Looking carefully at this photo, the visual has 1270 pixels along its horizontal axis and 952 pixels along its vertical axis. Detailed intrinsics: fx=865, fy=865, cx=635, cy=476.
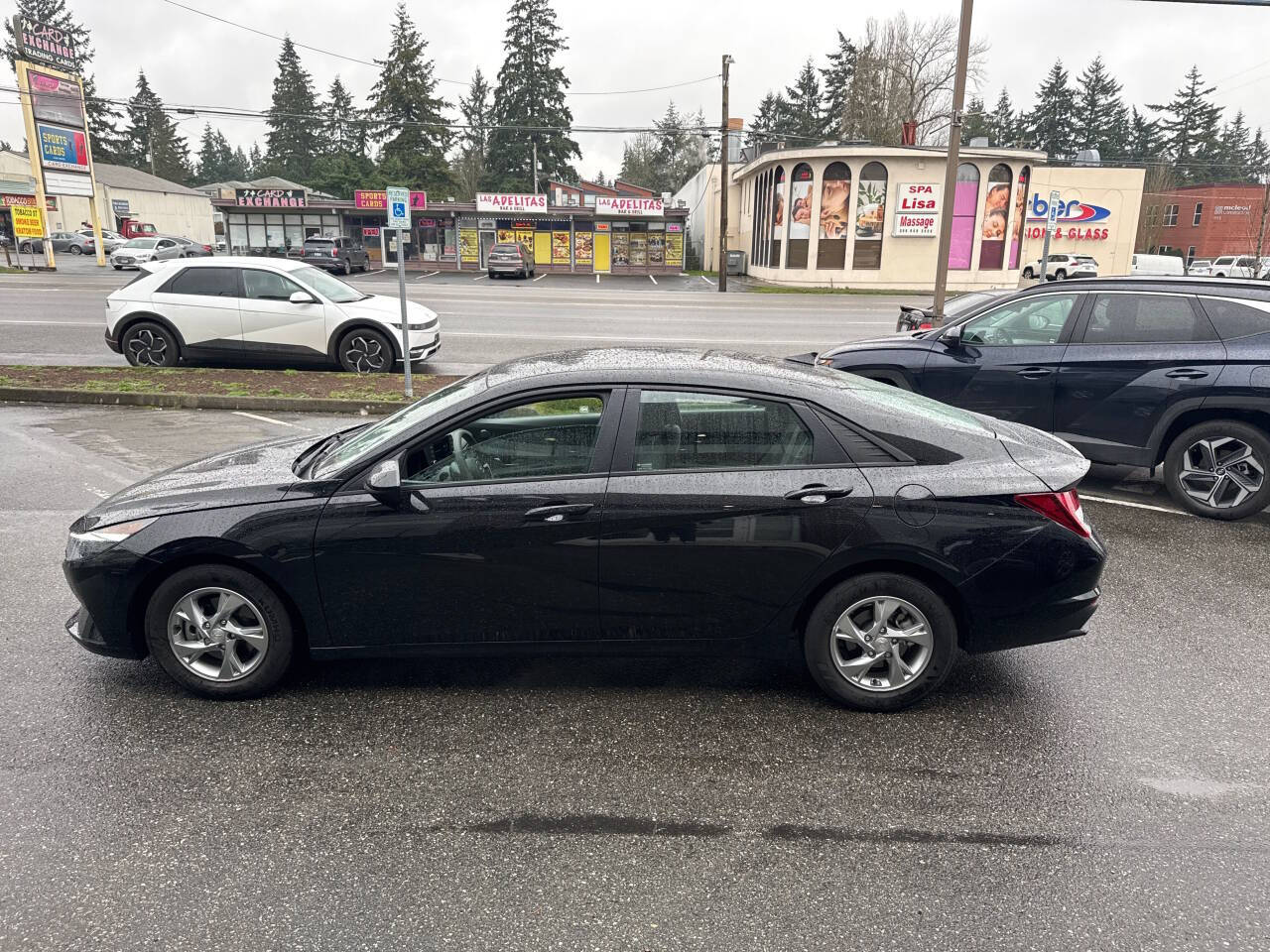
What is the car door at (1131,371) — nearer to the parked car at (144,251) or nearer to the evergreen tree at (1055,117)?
the parked car at (144,251)

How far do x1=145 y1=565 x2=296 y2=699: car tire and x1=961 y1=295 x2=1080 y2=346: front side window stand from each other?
20.6 feet

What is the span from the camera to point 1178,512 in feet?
22.8

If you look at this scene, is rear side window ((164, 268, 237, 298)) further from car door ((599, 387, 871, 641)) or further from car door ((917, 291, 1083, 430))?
car door ((599, 387, 871, 641))

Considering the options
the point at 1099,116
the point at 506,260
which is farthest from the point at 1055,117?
the point at 506,260

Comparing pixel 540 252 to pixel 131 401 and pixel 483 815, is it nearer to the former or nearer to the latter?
pixel 131 401

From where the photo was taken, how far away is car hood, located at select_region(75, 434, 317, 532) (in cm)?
374

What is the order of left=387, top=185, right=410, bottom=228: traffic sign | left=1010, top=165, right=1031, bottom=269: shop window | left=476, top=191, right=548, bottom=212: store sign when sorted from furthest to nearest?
left=476, top=191, right=548, bottom=212: store sign < left=1010, top=165, right=1031, bottom=269: shop window < left=387, top=185, right=410, bottom=228: traffic sign

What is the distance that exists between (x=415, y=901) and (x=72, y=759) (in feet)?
5.56

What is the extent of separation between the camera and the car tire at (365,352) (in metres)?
12.8

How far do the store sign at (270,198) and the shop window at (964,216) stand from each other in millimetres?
34160

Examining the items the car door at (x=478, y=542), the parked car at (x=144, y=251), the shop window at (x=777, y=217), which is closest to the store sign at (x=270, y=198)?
the parked car at (x=144, y=251)

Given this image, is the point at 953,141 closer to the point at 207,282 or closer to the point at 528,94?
the point at 207,282

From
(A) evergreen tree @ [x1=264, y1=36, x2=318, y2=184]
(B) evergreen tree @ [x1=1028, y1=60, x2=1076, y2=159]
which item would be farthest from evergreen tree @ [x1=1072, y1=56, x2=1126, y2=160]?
(A) evergreen tree @ [x1=264, y1=36, x2=318, y2=184]

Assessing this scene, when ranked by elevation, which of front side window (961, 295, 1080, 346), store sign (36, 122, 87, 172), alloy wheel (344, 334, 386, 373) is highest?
store sign (36, 122, 87, 172)
